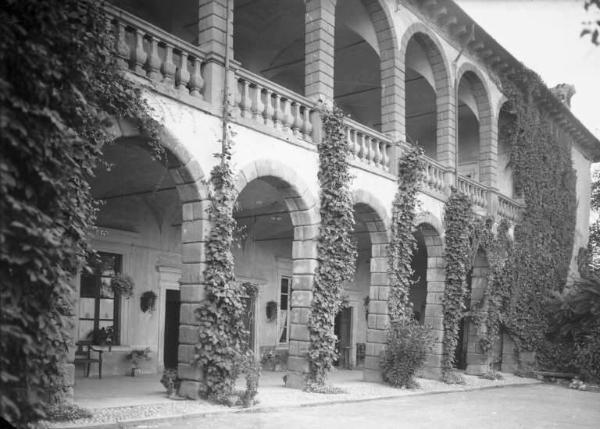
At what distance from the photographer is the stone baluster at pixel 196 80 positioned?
8.16 meters

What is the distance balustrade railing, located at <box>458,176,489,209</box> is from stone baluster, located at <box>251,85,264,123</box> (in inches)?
274

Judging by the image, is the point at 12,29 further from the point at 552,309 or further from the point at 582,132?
the point at 582,132

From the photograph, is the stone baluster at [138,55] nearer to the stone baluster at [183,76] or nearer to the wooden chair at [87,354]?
the stone baluster at [183,76]

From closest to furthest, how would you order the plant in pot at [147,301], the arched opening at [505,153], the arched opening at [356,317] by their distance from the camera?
the plant in pot at [147,301], the arched opening at [356,317], the arched opening at [505,153]

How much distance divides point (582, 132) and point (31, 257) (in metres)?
21.1

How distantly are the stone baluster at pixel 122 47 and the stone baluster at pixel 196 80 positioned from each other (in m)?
1.10

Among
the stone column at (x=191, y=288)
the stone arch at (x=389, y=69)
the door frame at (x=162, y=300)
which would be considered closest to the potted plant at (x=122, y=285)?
the door frame at (x=162, y=300)

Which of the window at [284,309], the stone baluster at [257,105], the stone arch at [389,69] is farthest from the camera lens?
the window at [284,309]

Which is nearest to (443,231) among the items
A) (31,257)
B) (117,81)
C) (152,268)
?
(152,268)

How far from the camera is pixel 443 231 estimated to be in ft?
45.2

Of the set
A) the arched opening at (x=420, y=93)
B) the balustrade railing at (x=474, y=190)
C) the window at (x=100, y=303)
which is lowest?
the window at (x=100, y=303)

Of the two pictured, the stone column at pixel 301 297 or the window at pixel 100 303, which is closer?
the stone column at pixel 301 297

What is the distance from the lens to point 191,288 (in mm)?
8031

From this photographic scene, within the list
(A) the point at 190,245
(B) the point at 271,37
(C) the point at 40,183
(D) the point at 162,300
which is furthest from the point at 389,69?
(C) the point at 40,183
